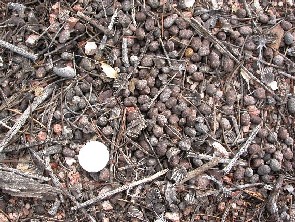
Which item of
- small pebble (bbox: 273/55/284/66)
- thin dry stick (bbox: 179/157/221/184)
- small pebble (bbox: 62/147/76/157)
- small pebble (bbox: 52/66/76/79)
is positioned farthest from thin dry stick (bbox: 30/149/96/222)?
small pebble (bbox: 273/55/284/66)

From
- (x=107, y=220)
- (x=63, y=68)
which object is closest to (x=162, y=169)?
(x=107, y=220)

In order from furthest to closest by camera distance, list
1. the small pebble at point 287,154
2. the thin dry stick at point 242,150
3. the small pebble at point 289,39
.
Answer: the small pebble at point 289,39 → the small pebble at point 287,154 → the thin dry stick at point 242,150

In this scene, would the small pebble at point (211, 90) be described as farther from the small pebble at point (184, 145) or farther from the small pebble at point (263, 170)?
the small pebble at point (263, 170)

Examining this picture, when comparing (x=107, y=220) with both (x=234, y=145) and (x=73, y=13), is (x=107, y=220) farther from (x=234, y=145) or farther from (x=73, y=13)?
(x=73, y=13)

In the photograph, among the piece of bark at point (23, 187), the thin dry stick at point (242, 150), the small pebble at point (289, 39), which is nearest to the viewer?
the piece of bark at point (23, 187)

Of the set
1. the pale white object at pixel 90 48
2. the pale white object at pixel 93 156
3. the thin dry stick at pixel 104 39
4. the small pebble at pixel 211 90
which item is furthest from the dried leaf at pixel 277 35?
the pale white object at pixel 93 156

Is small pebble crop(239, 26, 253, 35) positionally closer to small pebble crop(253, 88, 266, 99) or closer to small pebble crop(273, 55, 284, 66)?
small pebble crop(273, 55, 284, 66)
